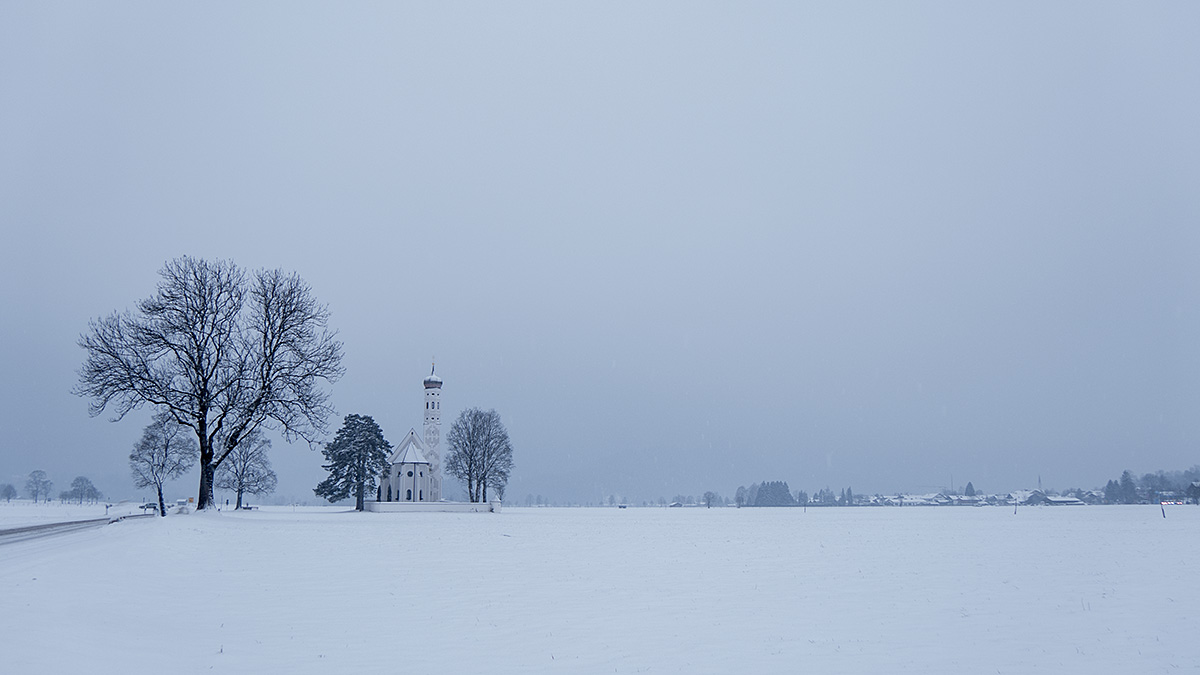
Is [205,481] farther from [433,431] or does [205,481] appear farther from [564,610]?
[433,431]

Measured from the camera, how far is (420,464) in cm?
8412

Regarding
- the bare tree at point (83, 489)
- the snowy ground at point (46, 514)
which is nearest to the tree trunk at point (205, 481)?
the snowy ground at point (46, 514)

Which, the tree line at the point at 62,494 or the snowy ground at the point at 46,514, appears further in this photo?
the tree line at the point at 62,494

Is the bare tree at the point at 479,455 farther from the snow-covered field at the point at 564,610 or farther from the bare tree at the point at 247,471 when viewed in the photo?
the snow-covered field at the point at 564,610

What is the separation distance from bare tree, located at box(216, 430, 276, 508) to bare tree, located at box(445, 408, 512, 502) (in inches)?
787

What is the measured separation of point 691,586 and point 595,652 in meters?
6.57

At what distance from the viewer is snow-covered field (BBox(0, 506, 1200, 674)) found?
36.2 feet

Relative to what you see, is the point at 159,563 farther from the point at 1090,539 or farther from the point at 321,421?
the point at 1090,539

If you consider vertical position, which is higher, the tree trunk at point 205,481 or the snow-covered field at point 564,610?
the tree trunk at point 205,481

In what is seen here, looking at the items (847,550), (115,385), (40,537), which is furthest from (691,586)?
(115,385)

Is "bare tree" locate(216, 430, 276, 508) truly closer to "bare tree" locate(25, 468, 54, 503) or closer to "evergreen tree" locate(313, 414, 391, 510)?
"evergreen tree" locate(313, 414, 391, 510)

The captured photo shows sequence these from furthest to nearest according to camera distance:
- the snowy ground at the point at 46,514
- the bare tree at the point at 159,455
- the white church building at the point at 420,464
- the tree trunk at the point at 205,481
Result: 1. the white church building at the point at 420,464
2. the bare tree at the point at 159,455
3. the snowy ground at the point at 46,514
4. the tree trunk at the point at 205,481

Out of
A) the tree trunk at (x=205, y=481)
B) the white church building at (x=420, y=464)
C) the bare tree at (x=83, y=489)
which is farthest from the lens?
the bare tree at (x=83, y=489)

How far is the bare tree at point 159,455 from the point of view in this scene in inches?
2581
